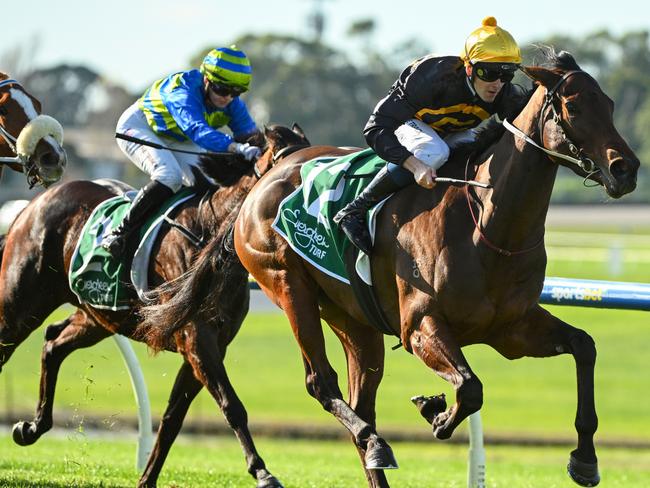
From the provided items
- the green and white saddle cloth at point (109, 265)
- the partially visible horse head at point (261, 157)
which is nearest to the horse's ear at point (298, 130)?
the partially visible horse head at point (261, 157)

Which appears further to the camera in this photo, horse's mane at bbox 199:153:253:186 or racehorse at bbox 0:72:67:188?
horse's mane at bbox 199:153:253:186

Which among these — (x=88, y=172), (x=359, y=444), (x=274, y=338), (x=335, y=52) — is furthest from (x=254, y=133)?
(x=335, y=52)

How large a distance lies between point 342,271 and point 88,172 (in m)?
62.2

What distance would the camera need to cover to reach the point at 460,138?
571cm

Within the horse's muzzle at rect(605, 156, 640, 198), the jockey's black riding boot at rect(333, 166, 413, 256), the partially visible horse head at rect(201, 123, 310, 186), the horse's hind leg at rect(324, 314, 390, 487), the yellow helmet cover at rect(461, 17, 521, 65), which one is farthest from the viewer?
the partially visible horse head at rect(201, 123, 310, 186)

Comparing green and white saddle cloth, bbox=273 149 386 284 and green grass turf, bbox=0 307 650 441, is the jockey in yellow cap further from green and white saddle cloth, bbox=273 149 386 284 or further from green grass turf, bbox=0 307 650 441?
green grass turf, bbox=0 307 650 441

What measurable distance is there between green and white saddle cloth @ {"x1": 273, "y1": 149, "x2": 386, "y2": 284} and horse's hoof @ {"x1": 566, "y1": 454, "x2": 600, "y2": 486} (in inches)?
52.5

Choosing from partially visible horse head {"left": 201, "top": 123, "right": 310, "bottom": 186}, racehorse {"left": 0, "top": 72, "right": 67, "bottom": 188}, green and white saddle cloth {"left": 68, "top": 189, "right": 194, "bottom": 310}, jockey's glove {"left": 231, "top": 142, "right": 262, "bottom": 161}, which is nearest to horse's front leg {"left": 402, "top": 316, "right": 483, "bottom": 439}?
partially visible horse head {"left": 201, "top": 123, "right": 310, "bottom": 186}

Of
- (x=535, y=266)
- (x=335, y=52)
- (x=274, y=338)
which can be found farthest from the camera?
(x=335, y=52)

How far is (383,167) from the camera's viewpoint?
18.9ft

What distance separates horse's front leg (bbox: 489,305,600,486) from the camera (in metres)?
5.23

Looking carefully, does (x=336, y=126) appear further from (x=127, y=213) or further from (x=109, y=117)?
(x=127, y=213)

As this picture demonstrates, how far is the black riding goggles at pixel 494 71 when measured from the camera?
532cm

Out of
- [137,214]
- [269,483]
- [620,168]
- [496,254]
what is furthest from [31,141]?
[620,168]
